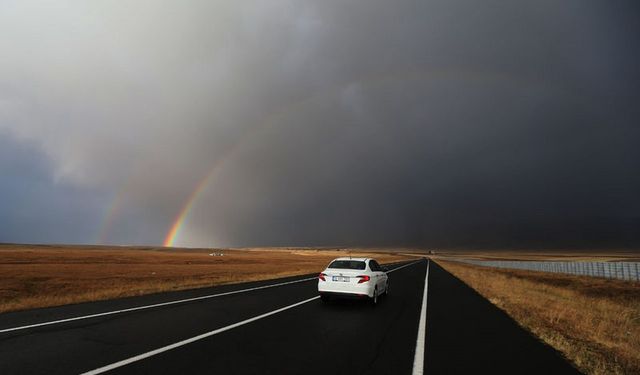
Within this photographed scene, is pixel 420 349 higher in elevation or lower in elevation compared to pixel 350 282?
lower

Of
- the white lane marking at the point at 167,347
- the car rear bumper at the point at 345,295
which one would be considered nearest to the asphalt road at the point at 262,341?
the white lane marking at the point at 167,347

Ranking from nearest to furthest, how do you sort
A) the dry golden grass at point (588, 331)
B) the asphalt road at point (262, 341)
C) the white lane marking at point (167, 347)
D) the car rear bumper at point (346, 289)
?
the white lane marking at point (167, 347)
the asphalt road at point (262, 341)
the dry golden grass at point (588, 331)
the car rear bumper at point (346, 289)

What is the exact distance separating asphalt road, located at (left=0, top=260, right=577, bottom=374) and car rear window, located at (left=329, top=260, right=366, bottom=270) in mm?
1361

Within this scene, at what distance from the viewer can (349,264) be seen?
14.4 metres

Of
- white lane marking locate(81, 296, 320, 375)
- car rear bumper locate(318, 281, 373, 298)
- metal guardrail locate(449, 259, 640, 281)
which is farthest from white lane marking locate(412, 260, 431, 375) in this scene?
metal guardrail locate(449, 259, 640, 281)

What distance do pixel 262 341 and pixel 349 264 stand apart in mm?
6752

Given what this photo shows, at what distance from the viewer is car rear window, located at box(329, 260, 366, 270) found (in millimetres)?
14007

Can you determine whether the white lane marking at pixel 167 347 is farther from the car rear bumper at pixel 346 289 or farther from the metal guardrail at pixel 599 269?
the metal guardrail at pixel 599 269

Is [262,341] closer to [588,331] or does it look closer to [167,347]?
[167,347]

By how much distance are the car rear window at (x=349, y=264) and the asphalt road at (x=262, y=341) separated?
1.36 meters

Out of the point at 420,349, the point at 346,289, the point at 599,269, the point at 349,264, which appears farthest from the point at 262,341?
the point at 599,269

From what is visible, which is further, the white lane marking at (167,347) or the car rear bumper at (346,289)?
the car rear bumper at (346,289)

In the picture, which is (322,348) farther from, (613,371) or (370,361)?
(613,371)

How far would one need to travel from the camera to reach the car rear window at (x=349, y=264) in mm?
14007
